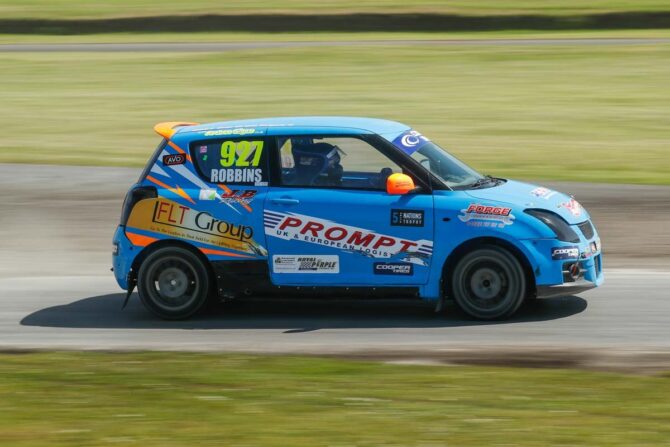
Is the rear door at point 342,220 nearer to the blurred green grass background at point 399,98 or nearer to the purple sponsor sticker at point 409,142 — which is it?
the purple sponsor sticker at point 409,142

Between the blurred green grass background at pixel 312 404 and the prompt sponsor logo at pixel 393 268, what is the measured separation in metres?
1.40

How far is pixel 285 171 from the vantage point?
31.6 ft

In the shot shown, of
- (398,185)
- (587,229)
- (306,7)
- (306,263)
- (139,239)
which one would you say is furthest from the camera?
(306,7)

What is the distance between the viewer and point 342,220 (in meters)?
9.40

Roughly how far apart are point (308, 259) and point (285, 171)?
2.57 ft

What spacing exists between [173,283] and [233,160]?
1238mm

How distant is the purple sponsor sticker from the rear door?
174mm

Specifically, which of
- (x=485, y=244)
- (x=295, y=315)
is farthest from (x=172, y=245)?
(x=485, y=244)

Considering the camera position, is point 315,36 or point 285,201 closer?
point 285,201

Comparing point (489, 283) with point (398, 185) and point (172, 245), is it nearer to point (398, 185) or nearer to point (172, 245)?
point (398, 185)

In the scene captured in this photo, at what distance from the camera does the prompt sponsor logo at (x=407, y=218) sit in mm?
9297

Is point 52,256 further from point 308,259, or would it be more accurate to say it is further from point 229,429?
point 229,429

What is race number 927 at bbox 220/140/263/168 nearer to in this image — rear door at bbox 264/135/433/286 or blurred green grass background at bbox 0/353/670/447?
rear door at bbox 264/135/433/286

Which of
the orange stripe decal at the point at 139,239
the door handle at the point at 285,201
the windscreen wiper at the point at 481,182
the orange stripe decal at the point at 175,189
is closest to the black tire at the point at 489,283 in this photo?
the windscreen wiper at the point at 481,182
